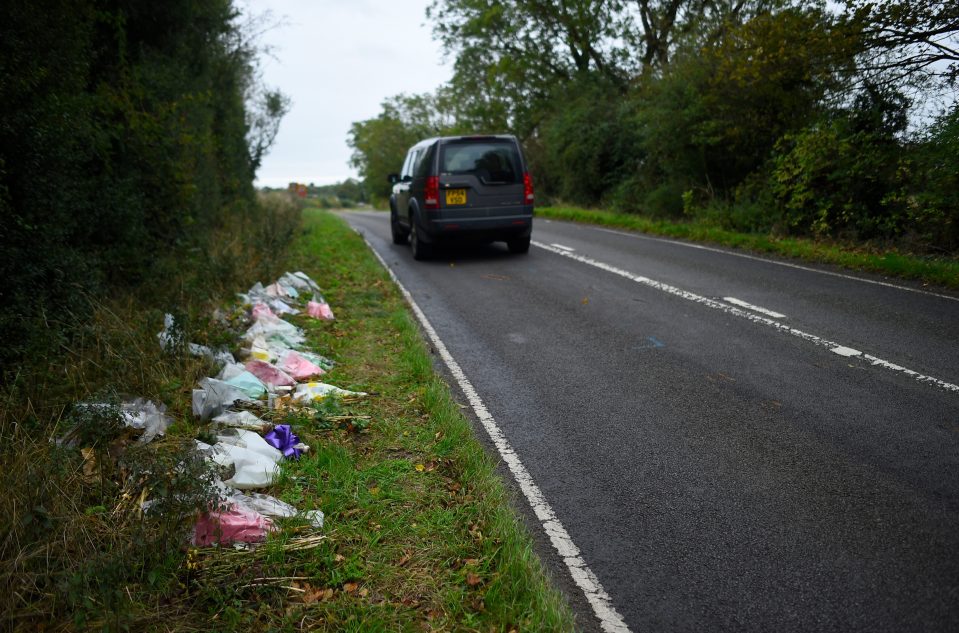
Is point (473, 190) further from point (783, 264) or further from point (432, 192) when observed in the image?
point (783, 264)

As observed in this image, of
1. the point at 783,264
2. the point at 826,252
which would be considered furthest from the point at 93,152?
the point at 826,252

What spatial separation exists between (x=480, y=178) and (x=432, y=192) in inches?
36.1

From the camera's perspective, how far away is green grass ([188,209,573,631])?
2750 millimetres

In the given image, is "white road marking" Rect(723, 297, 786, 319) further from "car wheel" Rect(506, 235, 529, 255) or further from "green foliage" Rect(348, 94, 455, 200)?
"green foliage" Rect(348, 94, 455, 200)

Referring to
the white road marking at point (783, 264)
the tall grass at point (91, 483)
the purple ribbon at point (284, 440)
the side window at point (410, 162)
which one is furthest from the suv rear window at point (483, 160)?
the purple ribbon at point (284, 440)

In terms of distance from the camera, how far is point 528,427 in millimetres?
4625

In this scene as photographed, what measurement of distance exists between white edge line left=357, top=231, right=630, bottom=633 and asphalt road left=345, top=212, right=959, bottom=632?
0.05 meters

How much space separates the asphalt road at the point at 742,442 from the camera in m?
2.81

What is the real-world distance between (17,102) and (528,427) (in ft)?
15.1

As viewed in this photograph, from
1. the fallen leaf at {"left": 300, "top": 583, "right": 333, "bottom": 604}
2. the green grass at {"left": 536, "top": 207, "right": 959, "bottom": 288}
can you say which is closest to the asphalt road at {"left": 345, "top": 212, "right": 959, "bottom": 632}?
the green grass at {"left": 536, "top": 207, "right": 959, "bottom": 288}

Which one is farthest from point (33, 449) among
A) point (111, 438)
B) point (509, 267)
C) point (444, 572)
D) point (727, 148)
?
point (727, 148)

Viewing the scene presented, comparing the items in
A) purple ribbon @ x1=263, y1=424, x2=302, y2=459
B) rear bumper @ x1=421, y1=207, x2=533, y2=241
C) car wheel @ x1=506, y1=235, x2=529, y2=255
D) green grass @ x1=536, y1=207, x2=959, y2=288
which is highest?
rear bumper @ x1=421, y1=207, x2=533, y2=241

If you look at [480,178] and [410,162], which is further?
[410,162]

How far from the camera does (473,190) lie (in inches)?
466
